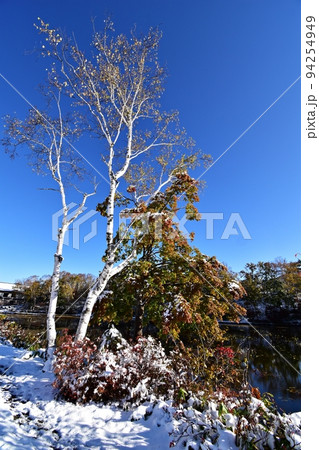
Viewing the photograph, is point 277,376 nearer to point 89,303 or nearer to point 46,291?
point 89,303

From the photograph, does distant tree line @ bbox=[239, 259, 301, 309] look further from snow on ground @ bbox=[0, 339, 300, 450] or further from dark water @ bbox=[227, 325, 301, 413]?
snow on ground @ bbox=[0, 339, 300, 450]

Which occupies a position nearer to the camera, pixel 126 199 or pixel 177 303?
pixel 177 303

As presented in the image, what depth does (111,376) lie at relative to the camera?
4113 mm

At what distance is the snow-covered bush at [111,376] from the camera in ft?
13.2

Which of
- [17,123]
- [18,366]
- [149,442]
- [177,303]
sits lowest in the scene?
[18,366]


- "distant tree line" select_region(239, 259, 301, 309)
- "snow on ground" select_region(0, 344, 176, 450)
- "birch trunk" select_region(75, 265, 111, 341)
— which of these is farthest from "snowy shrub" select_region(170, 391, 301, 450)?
"distant tree line" select_region(239, 259, 301, 309)

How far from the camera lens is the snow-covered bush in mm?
4012

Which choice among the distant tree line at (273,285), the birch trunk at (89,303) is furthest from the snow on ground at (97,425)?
the distant tree line at (273,285)

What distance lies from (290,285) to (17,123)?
144 ft

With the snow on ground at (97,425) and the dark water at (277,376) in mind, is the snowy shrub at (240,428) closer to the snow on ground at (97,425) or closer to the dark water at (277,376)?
the snow on ground at (97,425)

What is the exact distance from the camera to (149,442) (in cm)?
293
